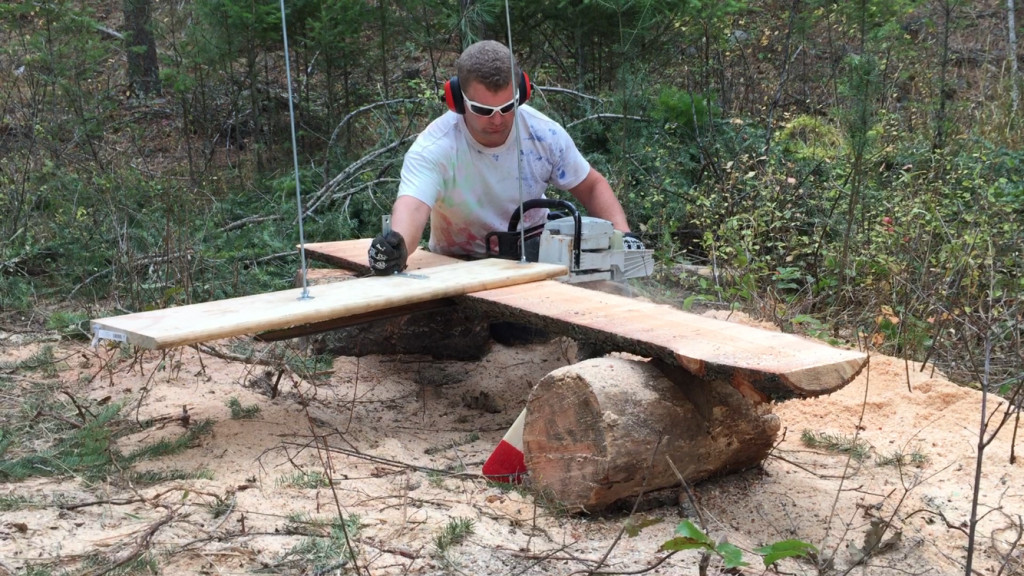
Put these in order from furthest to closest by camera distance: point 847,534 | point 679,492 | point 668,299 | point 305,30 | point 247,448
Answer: point 305,30 → point 668,299 → point 247,448 → point 679,492 → point 847,534

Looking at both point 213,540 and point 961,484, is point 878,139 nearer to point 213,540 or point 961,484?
point 961,484

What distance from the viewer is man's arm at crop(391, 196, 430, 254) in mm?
4473

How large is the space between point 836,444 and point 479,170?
212cm

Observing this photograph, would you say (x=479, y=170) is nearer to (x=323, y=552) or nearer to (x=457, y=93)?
(x=457, y=93)

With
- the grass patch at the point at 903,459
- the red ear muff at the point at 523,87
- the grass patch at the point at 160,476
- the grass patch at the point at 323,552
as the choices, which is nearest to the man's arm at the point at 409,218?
the red ear muff at the point at 523,87

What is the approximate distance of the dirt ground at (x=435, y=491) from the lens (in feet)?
9.34

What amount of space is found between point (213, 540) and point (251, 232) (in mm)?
4632

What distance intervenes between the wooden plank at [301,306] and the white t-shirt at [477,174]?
51 cm

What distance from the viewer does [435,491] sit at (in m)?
3.44

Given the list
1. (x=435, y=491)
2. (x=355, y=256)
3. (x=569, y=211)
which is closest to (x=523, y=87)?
(x=569, y=211)

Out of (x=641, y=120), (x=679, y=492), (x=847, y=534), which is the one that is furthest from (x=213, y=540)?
(x=641, y=120)

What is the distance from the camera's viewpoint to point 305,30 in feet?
27.6

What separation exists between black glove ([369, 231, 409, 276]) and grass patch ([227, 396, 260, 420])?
31.5 inches

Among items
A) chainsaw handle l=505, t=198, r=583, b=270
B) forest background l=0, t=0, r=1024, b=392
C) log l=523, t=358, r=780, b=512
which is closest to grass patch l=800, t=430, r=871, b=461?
log l=523, t=358, r=780, b=512
